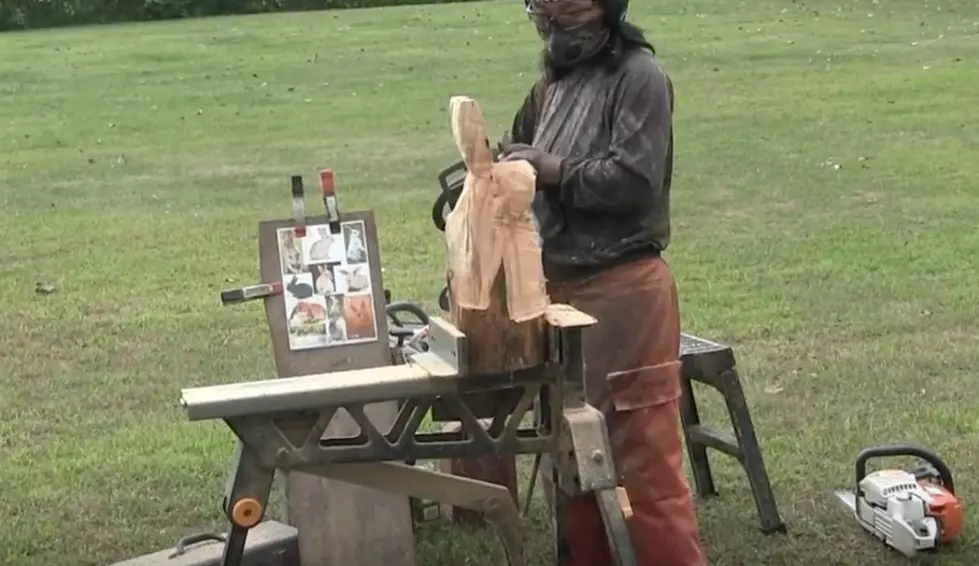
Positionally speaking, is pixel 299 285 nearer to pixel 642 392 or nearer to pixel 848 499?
pixel 642 392

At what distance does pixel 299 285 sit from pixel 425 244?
5.00 m

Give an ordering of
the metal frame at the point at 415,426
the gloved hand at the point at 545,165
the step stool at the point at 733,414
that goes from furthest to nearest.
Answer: the step stool at the point at 733,414 → the gloved hand at the point at 545,165 → the metal frame at the point at 415,426

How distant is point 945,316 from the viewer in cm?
695

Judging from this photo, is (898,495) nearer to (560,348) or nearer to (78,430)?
(560,348)

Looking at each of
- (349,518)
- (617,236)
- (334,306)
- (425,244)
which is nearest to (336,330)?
(334,306)

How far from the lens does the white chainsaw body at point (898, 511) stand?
4.49 m

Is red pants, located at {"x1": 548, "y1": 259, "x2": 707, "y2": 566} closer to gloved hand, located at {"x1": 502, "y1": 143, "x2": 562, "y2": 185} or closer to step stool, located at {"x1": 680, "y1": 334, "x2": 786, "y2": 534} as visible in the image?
gloved hand, located at {"x1": 502, "y1": 143, "x2": 562, "y2": 185}

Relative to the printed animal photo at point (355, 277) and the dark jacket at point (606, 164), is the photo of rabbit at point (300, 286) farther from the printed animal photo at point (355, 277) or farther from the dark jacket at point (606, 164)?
the dark jacket at point (606, 164)

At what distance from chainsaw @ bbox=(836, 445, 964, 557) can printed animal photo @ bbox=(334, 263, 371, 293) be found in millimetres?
1625

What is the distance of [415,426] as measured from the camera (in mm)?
3131

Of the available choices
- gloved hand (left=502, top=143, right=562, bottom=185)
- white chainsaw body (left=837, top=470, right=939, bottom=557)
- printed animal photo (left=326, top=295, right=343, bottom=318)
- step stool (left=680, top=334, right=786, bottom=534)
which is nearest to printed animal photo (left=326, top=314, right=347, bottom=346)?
printed animal photo (left=326, top=295, right=343, bottom=318)

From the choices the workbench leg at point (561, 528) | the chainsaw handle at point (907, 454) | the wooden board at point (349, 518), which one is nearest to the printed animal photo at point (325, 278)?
the wooden board at point (349, 518)

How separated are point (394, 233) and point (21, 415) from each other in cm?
342

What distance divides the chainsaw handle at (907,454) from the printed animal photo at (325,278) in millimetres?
1696
